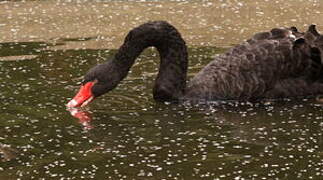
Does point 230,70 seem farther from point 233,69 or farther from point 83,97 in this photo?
point 83,97

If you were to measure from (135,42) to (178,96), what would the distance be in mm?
586

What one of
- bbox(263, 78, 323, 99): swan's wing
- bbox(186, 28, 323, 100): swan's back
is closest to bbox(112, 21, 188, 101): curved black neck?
bbox(186, 28, 323, 100): swan's back

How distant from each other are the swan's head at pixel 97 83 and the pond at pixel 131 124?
0.11 m

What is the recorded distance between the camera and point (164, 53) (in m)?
7.97

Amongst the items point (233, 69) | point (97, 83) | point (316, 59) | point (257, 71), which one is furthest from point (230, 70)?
point (97, 83)

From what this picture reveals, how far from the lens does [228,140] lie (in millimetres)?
6449

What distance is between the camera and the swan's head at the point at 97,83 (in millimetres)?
7496

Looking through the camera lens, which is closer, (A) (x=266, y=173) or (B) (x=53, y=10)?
(A) (x=266, y=173)

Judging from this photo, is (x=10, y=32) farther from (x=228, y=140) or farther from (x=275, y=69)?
(x=228, y=140)

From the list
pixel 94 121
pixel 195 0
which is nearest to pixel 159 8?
pixel 195 0

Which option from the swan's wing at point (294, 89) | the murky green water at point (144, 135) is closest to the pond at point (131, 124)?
the murky green water at point (144, 135)

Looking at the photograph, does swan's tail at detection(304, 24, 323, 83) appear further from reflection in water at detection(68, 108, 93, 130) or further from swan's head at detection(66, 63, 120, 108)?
reflection in water at detection(68, 108, 93, 130)

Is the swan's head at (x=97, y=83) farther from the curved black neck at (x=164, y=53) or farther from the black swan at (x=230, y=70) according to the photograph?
the curved black neck at (x=164, y=53)

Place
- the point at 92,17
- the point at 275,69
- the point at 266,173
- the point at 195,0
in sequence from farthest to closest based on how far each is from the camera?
the point at 195,0 < the point at 92,17 < the point at 275,69 < the point at 266,173
